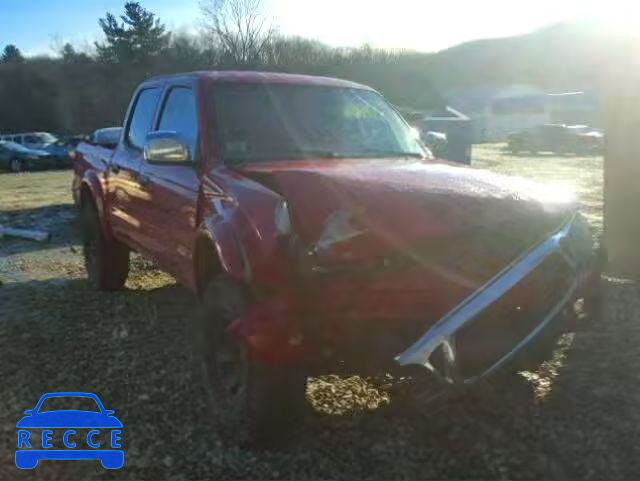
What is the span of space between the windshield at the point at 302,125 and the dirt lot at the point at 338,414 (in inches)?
53.7

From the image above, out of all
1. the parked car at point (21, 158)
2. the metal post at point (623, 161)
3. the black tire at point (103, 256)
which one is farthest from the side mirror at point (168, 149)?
the parked car at point (21, 158)

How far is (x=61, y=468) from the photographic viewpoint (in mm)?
3410

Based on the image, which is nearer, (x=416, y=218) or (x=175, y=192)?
(x=416, y=218)

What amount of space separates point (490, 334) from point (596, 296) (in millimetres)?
894

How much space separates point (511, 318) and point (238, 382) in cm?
126

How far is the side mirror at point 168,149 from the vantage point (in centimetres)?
419

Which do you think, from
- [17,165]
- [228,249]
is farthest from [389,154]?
[17,165]

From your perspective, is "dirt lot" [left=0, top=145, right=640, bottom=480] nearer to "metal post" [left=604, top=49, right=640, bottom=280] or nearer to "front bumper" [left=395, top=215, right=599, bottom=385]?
"front bumper" [left=395, top=215, right=599, bottom=385]

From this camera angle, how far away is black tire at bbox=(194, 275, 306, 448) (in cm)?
319

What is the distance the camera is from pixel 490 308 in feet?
10.3

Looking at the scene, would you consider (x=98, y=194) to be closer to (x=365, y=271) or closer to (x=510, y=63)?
(x=365, y=271)

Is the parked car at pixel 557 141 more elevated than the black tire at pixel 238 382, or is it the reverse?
the black tire at pixel 238 382

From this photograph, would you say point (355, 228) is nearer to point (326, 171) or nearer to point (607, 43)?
point (326, 171)

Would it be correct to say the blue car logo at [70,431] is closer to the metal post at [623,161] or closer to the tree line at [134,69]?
the metal post at [623,161]
